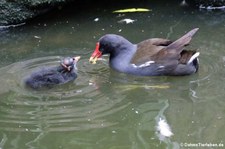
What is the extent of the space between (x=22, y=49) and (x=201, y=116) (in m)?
3.12

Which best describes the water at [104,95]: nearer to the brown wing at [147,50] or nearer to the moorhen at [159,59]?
the moorhen at [159,59]

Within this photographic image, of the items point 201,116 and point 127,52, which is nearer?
point 201,116

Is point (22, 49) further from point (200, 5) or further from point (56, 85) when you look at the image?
point (200, 5)

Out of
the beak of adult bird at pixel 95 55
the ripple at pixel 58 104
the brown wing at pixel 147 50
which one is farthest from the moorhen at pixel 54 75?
the brown wing at pixel 147 50

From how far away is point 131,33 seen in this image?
783cm

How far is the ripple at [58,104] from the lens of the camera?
5.32 meters

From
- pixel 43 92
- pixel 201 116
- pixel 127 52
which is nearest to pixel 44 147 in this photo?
pixel 43 92

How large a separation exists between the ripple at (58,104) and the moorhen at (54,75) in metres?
0.07

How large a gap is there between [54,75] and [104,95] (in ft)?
2.38

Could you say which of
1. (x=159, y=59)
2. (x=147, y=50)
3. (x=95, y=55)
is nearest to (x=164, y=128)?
(x=159, y=59)

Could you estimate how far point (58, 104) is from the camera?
5.71m

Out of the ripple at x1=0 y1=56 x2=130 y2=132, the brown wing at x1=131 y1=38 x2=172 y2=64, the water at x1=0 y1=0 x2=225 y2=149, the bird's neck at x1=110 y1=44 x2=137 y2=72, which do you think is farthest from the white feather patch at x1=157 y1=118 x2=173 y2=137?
the bird's neck at x1=110 y1=44 x2=137 y2=72

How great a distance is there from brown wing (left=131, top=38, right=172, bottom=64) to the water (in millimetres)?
246

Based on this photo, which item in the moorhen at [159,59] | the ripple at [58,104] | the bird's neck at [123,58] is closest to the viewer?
the ripple at [58,104]
